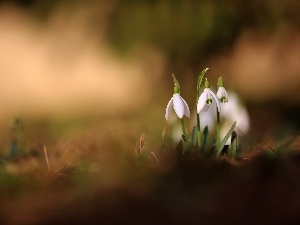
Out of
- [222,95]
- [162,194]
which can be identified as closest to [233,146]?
[222,95]

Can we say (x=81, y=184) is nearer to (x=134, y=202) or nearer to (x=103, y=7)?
(x=134, y=202)

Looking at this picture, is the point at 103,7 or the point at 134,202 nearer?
the point at 134,202

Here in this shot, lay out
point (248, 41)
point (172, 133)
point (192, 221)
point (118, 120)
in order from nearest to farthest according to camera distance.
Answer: point (192, 221)
point (172, 133)
point (118, 120)
point (248, 41)

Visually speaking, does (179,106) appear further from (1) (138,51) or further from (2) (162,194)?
(1) (138,51)

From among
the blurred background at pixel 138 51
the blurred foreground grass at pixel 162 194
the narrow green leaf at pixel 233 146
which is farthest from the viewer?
the blurred background at pixel 138 51

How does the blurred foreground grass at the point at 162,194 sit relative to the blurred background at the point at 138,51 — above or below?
below

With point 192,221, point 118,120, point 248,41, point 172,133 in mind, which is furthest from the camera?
point 248,41

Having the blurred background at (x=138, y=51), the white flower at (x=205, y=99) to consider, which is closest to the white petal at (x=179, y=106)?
the white flower at (x=205, y=99)

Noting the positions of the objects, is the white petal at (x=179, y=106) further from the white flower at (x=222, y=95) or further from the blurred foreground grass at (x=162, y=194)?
the blurred foreground grass at (x=162, y=194)

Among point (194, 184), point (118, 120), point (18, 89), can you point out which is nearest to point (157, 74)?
point (118, 120)
